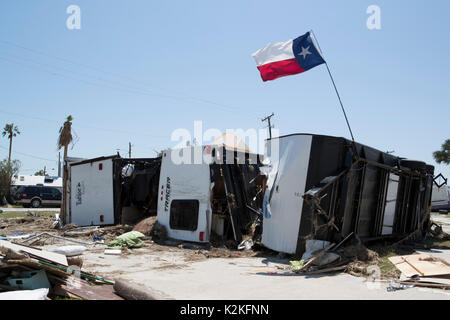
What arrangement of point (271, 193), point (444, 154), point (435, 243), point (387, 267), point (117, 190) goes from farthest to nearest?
1. point (444, 154)
2. point (117, 190)
3. point (435, 243)
4. point (271, 193)
5. point (387, 267)

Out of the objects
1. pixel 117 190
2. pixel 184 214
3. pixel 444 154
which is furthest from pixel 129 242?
pixel 444 154

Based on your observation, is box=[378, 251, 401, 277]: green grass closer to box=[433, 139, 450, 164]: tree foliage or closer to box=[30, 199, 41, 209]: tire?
box=[30, 199, 41, 209]: tire

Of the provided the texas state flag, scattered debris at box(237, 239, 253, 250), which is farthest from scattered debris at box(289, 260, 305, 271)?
the texas state flag

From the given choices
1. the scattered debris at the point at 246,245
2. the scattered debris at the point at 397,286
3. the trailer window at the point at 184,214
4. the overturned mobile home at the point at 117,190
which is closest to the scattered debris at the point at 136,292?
the scattered debris at the point at 397,286

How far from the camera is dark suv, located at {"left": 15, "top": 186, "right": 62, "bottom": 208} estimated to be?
2855 cm

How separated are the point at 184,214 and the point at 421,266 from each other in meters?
5.65

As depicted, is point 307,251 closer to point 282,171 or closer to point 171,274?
point 282,171

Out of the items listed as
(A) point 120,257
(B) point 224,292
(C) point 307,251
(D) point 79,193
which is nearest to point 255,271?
(C) point 307,251

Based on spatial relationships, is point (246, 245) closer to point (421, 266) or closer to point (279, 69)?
point (421, 266)

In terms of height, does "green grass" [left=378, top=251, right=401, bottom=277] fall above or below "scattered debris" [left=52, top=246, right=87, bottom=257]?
above

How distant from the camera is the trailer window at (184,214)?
30.8 ft

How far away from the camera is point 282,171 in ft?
25.2

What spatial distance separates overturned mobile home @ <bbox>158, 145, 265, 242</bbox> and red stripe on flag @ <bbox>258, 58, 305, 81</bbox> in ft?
6.98

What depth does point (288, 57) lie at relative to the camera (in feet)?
28.2
